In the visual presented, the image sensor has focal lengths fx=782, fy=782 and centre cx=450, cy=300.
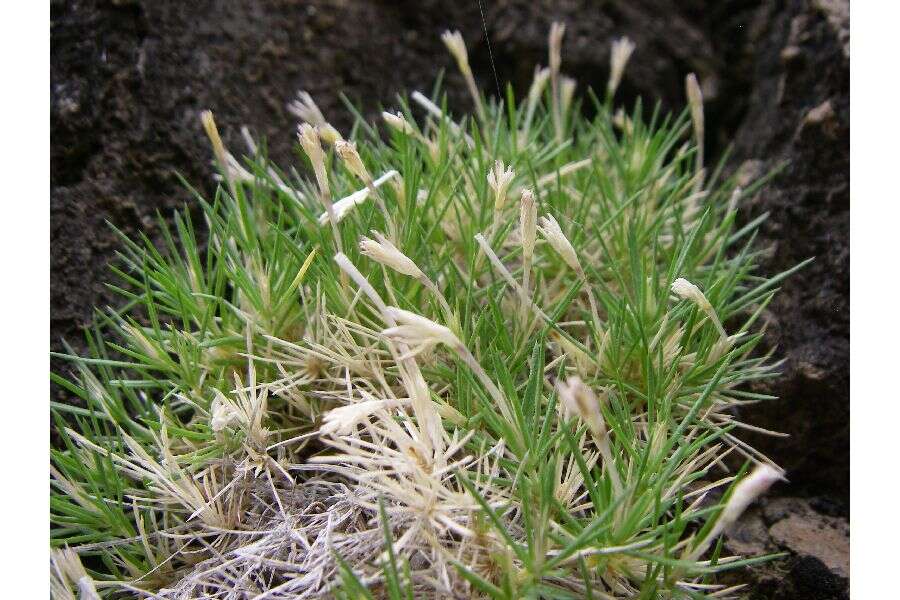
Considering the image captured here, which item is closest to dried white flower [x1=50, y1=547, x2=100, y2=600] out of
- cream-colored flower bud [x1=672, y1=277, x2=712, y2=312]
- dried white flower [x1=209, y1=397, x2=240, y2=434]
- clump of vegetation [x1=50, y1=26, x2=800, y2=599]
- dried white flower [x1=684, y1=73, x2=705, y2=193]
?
clump of vegetation [x1=50, y1=26, x2=800, y2=599]

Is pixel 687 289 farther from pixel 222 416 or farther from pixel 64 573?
pixel 64 573

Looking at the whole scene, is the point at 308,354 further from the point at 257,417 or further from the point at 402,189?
the point at 402,189

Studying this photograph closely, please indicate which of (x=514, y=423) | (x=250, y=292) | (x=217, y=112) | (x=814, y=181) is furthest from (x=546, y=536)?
(x=217, y=112)

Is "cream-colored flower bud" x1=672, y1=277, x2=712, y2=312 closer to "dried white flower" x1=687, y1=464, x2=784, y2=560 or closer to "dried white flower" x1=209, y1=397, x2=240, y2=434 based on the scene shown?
"dried white flower" x1=687, y1=464, x2=784, y2=560

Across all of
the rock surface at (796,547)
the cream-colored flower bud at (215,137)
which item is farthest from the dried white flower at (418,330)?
the rock surface at (796,547)

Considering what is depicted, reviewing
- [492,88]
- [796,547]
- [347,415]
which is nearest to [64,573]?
[347,415]

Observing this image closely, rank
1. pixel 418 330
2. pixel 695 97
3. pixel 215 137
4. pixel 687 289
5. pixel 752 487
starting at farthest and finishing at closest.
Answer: pixel 695 97, pixel 215 137, pixel 687 289, pixel 418 330, pixel 752 487

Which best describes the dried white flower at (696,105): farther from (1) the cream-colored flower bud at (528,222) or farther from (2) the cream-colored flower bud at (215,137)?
(2) the cream-colored flower bud at (215,137)
